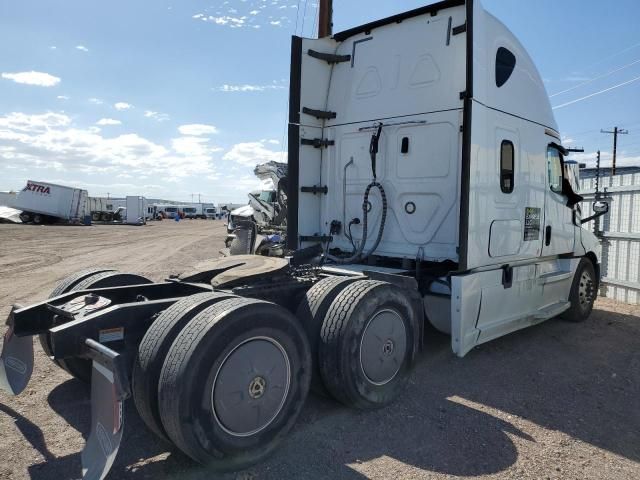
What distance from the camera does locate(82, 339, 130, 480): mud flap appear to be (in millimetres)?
2639

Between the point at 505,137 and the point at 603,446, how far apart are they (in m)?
3.19

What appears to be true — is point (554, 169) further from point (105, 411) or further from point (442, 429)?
point (105, 411)

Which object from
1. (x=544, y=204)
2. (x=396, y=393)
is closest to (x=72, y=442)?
(x=396, y=393)

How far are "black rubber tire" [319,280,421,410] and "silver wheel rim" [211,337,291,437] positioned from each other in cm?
48

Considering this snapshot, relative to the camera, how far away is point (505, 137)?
210 inches

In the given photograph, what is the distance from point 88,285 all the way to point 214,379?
6.76 ft

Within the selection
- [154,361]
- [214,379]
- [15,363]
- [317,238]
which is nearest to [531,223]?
[317,238]

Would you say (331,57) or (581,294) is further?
(581,294)

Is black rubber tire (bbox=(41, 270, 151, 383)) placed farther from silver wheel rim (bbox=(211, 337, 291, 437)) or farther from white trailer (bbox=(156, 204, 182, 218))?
white trailer (bbox=(156, 204, 182, 218))

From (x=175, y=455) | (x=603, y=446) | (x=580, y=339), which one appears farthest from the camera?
(x=580, y=339)

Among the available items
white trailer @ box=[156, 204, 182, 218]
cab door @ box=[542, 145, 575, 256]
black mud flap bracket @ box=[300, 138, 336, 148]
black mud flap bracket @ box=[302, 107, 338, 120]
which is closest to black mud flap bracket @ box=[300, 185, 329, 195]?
black mud flap bracket @ box=[300, 138, 336, 148]

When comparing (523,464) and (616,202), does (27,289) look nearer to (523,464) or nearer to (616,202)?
(523,464)

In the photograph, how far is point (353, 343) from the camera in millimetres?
3719

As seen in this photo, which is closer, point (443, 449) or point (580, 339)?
point (443, 449)
